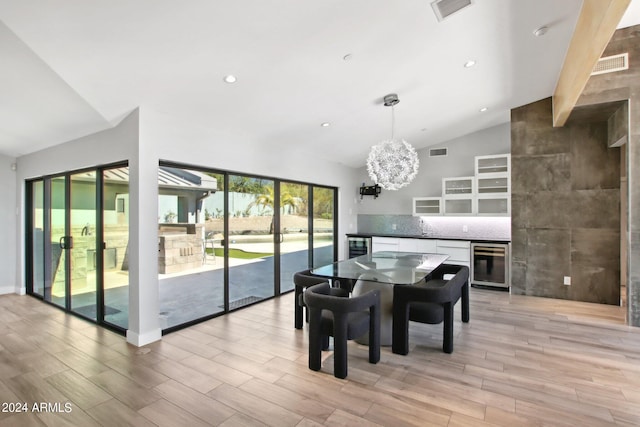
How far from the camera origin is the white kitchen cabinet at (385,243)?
6.64 meters

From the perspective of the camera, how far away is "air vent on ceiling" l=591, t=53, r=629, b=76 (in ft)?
13.0

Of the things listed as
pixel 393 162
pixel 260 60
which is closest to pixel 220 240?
pixel 260 60

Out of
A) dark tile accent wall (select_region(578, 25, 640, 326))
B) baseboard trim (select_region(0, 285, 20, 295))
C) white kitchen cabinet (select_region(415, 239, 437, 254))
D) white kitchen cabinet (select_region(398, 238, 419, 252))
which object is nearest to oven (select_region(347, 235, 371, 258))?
white kitchen cabinet (select_region(398, 238, 419, 252))

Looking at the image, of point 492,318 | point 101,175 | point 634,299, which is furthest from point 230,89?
point 634,299

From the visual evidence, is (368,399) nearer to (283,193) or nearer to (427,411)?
(427,411)

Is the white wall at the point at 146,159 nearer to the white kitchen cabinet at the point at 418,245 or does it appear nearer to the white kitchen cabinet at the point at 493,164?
the white kitchen cabinet at the point at 418,245

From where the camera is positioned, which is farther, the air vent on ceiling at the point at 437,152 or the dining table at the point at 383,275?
the air vent on ceiling at the point at 437,152

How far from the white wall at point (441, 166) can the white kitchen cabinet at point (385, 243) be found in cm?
83

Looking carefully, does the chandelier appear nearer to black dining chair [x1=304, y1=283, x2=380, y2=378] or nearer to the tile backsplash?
black dining chair [x1=304, y1=283, x2=380, y2=378]

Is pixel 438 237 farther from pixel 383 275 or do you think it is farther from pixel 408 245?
pixel 383 275

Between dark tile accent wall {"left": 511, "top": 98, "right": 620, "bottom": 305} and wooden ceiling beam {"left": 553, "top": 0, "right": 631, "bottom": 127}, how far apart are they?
70 cm

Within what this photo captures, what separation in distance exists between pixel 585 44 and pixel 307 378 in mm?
3978

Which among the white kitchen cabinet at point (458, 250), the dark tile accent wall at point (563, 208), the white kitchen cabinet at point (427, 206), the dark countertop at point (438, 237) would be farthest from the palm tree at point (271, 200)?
the dark tile accent wall at point (563, 208)

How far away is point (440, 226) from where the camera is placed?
22.2 ft
